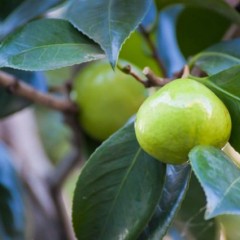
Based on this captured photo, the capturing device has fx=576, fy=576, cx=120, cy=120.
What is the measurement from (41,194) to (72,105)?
13.7 inches

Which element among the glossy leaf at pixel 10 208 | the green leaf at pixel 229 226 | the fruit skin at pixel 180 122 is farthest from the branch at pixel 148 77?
the glossy leaf at pixel 10 208

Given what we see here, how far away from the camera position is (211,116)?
0.50 m

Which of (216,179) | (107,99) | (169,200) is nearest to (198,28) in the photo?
(107,99)

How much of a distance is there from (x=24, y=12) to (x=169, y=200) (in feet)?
1.14

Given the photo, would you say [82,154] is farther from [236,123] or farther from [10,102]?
[236,123]

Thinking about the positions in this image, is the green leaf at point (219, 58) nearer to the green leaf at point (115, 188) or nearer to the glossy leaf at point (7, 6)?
the green leaf at point (115, 188)

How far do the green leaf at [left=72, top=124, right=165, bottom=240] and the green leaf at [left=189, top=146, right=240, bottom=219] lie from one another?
0.48ft

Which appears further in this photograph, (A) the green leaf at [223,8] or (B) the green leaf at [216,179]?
(A) the green leaf at [223,8]

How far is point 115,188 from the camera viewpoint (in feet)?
2.20

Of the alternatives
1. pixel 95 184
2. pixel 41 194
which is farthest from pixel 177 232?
pixel 41 194

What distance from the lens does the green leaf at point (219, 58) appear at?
2.28 ft

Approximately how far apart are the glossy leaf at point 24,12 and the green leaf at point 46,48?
0.45 feet

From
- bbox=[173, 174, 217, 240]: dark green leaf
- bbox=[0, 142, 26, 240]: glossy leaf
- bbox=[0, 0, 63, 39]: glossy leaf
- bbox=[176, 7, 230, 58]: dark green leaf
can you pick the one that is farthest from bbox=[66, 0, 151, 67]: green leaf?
bbox=[0, 142, 26, 240]: glossy leaf

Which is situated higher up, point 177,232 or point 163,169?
point 163,169
